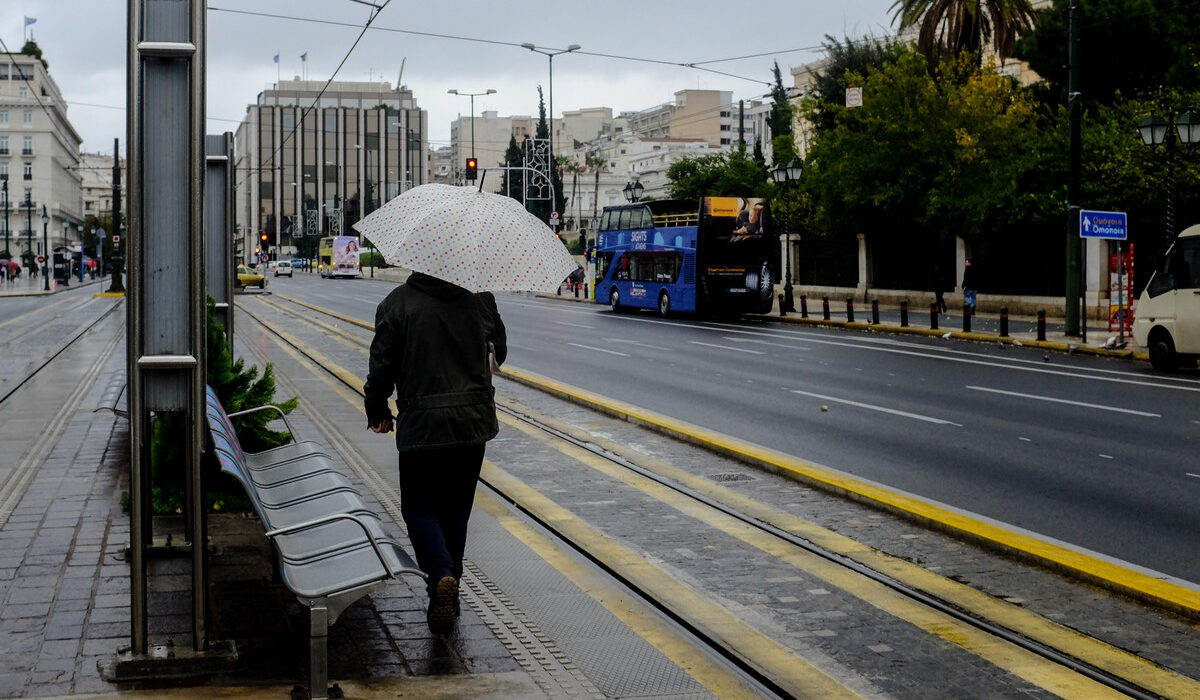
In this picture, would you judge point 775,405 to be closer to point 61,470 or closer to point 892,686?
point 61,470

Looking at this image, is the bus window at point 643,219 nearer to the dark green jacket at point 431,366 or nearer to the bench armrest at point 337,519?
the dark green jacket at point 431,366

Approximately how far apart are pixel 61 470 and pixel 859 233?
41.3 metres

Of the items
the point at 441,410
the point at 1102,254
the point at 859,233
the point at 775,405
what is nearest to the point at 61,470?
the point at 441,410

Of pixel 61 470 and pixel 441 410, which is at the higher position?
pixel 441 410

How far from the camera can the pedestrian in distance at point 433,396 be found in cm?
582

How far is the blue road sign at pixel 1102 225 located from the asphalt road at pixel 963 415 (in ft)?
8.39

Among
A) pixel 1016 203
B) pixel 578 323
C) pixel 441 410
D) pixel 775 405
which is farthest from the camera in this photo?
pixel 1016 203

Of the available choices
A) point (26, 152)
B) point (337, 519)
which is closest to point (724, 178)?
point (337, 519)

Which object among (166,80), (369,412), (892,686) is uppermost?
(166,80)

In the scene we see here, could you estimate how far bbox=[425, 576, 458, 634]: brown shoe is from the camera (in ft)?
18.6

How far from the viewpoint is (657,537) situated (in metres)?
8.16

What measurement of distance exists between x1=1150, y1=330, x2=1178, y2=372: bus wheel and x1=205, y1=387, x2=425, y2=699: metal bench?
679 inches

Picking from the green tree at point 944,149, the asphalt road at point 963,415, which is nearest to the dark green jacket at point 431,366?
the asphalt road at point 963,415

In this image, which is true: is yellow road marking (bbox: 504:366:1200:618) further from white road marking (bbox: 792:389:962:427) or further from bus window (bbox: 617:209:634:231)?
bus window (bbox: 617:209:634:231)
